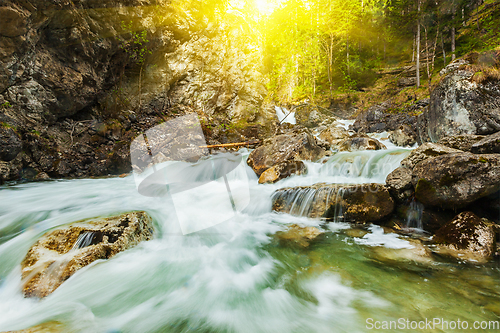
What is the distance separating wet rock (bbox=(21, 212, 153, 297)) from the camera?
7.55ft

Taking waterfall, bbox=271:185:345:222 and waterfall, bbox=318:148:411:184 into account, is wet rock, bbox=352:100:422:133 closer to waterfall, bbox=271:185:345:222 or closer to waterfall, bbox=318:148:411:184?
waterfall, bbox=318:148:411:184

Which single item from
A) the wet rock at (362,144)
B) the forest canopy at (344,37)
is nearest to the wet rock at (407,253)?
the wet rock at (362,144)

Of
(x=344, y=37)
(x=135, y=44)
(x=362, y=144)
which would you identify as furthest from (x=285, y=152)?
(x=344, y=37)

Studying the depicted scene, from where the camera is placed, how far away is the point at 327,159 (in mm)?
7582

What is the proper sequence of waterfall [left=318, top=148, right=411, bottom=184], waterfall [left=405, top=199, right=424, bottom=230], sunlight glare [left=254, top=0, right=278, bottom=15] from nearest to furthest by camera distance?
waterfall [left=405, top=199, right=424, bottom=230], waterfall [left=318, top=148, right=411, bottom=184], sunlight glare [left=254, top=0, right=278, bottom=15]

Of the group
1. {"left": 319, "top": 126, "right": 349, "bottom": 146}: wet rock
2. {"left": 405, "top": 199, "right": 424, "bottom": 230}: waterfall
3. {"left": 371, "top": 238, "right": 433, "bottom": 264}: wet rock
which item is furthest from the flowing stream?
{"left": 319, "top": 126, "right": 349, "bottom": 146}: wet rock

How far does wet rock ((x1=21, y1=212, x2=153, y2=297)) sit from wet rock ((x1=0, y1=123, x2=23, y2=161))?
18.2 ft

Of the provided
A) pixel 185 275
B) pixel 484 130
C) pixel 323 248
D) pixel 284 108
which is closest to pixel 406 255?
pixel 323 248

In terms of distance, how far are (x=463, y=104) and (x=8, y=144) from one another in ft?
45.3

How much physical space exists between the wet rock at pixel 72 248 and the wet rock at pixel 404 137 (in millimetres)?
11637

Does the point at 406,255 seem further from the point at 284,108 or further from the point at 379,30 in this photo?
the point at 379,30

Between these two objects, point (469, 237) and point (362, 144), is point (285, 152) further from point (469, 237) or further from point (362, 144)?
point (469, 237)

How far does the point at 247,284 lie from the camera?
276 cm

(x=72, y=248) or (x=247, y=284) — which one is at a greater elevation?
(x=72, y=248)
